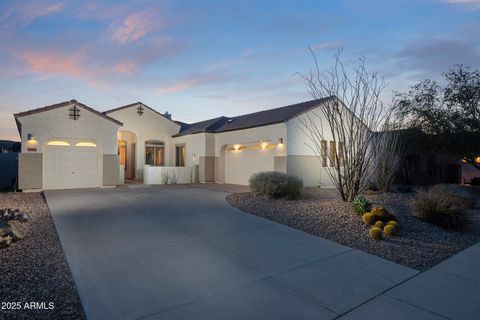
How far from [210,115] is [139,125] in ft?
25.0

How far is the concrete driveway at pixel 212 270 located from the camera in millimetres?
3588

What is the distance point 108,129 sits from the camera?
16203 mm

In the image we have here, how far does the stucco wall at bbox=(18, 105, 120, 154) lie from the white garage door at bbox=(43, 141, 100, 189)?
464 mm

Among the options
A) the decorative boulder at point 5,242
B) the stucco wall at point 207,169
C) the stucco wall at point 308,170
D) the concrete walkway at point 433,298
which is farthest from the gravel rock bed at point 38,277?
the stucco wall at point 207,169

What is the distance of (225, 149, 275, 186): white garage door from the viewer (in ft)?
56.0

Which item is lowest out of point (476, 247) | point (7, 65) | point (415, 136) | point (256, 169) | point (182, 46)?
point (476, 247)

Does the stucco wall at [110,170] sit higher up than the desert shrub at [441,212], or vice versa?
the stucco wall at [110,170]

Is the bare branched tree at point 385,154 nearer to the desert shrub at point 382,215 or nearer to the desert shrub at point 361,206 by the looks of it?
the desert shrub at point 361,206

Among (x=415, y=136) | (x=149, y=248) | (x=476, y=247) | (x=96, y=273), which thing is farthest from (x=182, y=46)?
(x=415, y=136)

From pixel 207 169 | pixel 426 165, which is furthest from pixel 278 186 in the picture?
pixel 426 165

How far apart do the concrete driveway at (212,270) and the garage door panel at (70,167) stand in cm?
854

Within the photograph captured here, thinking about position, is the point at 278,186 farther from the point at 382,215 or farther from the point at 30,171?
the point at 30,171

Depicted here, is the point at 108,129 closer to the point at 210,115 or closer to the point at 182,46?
the point at 182,46

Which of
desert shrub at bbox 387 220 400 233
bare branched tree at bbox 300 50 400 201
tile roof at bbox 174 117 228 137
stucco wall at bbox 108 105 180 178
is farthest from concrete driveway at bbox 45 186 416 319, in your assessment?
stucco wall at bbox 108 105 180 178
